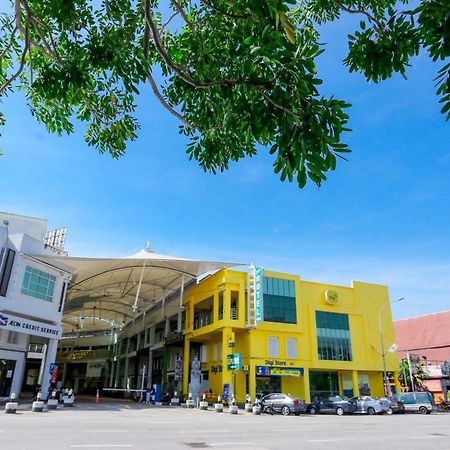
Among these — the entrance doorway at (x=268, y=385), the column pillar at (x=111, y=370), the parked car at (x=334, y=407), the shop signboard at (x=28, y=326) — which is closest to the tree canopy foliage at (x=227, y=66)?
the shop signboard at (x=28, y=326)

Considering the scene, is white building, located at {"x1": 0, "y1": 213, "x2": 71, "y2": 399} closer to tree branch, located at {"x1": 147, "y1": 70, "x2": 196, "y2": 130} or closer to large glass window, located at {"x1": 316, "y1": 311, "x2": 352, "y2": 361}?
large glass window, located at {"x1": 316, "y1": 311, "x2": 352, "y2": 361}

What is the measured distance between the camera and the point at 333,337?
39562 millimetres

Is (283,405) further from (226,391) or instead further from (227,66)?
(227,66)

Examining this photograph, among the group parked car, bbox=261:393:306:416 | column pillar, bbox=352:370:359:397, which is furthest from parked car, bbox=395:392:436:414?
parked car, bbox=261:393:306:416

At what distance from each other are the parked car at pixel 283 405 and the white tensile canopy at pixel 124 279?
11.2 meters

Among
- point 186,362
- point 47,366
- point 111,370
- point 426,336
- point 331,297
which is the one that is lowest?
point 47,366

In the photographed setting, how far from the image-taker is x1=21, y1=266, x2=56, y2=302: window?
29.1 meters

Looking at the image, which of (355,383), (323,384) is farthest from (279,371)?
(355,383)

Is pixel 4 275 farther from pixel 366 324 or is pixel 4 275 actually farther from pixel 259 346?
pixel 366 324

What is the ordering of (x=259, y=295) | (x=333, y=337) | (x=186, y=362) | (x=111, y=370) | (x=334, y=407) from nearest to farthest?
(x=334, y=407)
(x=259, y=295)
(x=333, y=337)
(x=186, y=362)
(x=111, y=370)

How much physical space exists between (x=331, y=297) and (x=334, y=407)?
11.4 meters

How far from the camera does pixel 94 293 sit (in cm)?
4756

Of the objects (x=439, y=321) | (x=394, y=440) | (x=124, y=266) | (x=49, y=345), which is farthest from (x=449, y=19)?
(x=439, y=321)

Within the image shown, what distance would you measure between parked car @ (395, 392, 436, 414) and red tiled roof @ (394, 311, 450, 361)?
15967 mm
